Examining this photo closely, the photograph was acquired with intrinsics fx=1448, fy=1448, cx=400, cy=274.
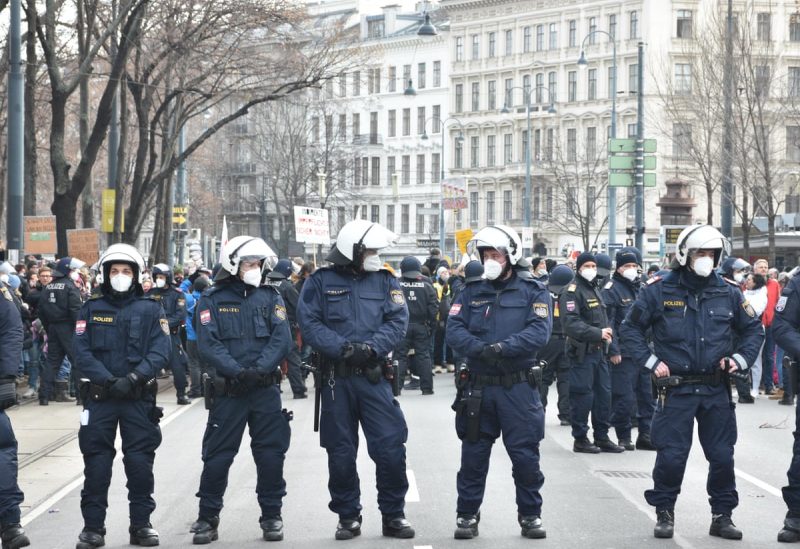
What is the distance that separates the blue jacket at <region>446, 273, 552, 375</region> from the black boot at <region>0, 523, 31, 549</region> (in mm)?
2907

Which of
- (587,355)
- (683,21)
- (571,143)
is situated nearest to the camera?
(587,355)

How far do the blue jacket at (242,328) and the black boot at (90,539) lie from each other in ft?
4.02

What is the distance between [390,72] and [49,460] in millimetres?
79193

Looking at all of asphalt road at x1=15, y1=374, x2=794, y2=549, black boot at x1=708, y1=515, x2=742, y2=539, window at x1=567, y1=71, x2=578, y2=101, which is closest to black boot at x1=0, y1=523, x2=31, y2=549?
asphalt road at x1=15, y1=374, x2=794, y2=549

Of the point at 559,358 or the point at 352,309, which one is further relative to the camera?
the point at 559,358

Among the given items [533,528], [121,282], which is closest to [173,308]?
[121,282]

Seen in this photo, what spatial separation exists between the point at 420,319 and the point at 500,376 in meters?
11.2

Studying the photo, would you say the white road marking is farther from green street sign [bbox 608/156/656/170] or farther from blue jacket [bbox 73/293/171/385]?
green street sign [bbox 608/156/656/170]

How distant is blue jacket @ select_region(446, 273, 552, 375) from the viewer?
916 centimetres

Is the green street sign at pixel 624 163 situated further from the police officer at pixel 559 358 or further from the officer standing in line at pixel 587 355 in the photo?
the officer standing in line at pixel 587 355

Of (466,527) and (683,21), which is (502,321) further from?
(683,21)

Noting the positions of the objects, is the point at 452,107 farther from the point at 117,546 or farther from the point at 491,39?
the point at 117,546

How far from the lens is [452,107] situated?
90000 mm

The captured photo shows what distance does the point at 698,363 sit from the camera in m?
9.09
